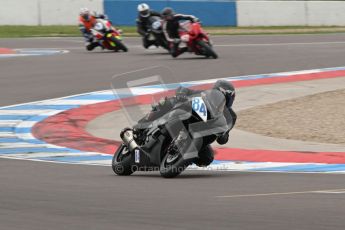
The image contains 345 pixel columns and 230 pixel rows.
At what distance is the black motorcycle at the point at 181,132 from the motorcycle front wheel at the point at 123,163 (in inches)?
7.5

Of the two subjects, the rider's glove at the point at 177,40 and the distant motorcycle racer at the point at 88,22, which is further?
the distant motorcycle racer at the point at 88,22

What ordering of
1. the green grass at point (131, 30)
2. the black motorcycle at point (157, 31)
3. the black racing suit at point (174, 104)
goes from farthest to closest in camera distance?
the green grass at point (131, 30) < the black motorcycle at point (157, 31) < the black racing suit at point (174, 104)

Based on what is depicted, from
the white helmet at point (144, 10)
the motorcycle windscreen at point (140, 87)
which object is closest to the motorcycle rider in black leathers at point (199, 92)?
the motorcycle windscreen at point (140, 87)

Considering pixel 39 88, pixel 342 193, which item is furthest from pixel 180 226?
pixel 39 88

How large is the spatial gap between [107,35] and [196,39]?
3888 mm

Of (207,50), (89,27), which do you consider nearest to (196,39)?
(207,50)

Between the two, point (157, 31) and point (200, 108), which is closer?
point (200, 108)

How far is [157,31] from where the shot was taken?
27.6 metres

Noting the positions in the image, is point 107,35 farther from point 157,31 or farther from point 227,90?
point 227,90

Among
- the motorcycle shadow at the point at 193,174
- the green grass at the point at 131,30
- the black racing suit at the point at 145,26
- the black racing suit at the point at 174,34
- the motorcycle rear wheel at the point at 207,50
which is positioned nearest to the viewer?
the motorcycle shadow at the point at 193,174

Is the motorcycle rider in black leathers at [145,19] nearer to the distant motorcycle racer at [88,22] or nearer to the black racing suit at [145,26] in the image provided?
the black racing suit at [145,26]

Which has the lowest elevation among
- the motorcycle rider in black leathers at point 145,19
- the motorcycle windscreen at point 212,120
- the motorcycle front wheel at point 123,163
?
the motorcycle rider in black leathers at point 145,19

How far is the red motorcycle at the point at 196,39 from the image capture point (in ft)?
83.7

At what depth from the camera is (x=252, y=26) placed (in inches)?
1569
